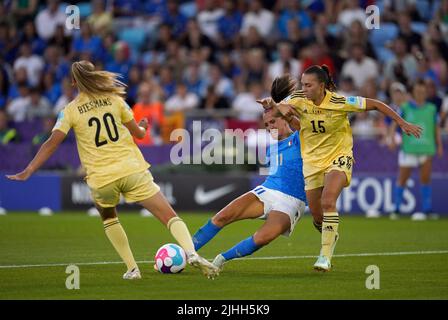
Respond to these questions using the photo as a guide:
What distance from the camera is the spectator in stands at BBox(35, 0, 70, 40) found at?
26.0 meters

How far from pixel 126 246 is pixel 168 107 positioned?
12816 millimetres

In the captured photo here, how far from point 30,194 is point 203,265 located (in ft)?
41.9

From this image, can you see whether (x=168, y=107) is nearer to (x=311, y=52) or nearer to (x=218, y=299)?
(x=311, y=52)

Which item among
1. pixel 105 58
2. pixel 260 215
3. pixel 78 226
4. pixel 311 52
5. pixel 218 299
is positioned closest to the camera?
pixel 218 299

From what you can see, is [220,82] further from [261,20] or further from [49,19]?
[49,19]

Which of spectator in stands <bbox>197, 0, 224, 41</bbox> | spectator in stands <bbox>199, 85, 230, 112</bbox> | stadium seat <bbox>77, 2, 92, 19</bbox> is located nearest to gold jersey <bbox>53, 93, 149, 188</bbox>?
spectator in stands <bbox>199, 85, 230, 112</bbox>

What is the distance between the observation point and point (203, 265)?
983 centimetres

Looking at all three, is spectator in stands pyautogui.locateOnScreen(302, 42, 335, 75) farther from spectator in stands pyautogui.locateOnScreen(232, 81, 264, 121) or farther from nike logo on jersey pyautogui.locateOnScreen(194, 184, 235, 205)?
nike logo on jersey pyautogui.locateOnScreen(194, 184, 235, 205)

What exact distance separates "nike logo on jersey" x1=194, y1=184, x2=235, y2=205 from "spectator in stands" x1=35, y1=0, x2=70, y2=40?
23.7 feet

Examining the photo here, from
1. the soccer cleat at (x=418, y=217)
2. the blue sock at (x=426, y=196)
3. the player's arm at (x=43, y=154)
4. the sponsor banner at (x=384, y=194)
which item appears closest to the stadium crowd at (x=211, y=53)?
the sponsor banner at (x=384, y=194)

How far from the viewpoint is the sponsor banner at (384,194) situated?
19.9 m

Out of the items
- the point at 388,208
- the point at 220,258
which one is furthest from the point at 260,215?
the point at 388,208

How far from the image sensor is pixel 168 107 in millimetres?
22781

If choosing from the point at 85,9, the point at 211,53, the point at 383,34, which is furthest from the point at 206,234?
the point at 85,9
